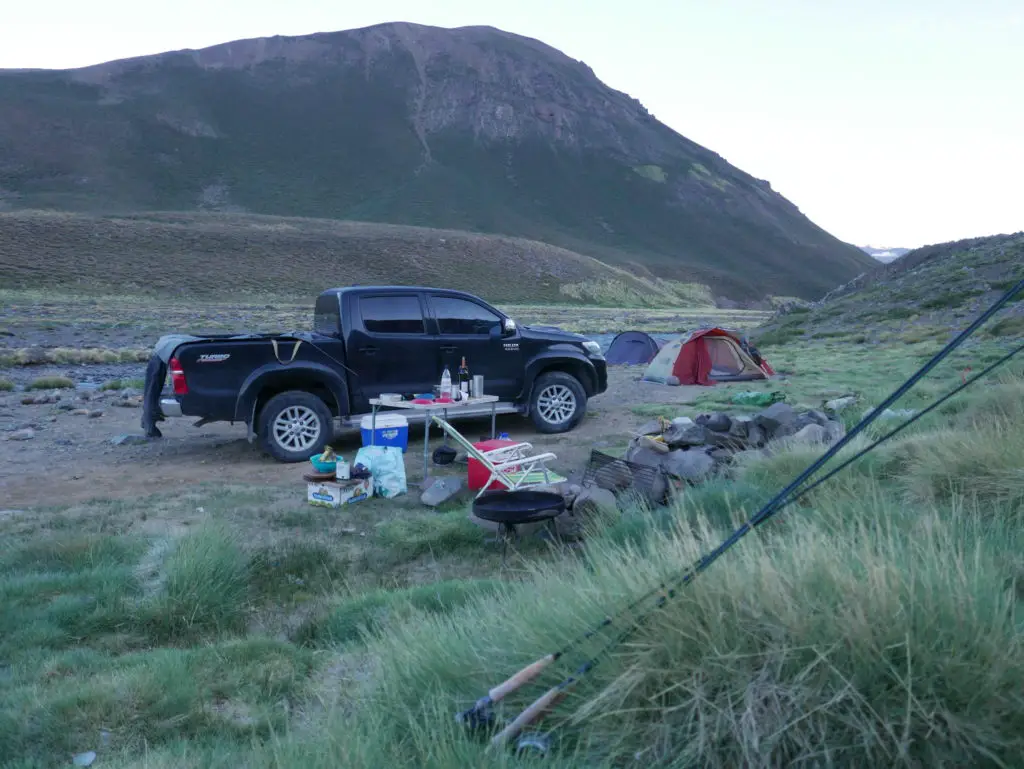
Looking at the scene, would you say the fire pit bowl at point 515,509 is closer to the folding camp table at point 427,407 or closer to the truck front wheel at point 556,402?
the folding camp table at point 427,407

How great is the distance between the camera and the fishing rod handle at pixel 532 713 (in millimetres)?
2645

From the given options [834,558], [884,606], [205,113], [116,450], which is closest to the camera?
[884,606]

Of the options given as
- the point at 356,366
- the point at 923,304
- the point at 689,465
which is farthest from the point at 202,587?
the point at 923,304

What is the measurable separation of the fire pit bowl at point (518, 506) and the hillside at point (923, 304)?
19.4 metres

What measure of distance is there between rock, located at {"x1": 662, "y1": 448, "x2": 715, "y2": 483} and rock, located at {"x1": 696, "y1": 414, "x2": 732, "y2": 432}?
49.9 inches

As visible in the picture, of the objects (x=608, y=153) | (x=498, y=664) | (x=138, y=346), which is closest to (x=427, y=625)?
(x=498, y=664)

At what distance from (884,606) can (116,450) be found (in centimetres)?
961

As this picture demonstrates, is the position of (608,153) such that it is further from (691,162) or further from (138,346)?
(138,346)

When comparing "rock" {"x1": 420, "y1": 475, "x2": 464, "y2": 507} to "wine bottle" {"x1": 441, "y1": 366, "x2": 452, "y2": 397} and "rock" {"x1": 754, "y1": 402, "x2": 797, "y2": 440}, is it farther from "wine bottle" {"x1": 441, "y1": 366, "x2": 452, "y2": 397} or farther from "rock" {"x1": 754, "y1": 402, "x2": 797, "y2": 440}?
"rock" {"x1": 754, "y1": 402, "x2": 797, "y2": 440}

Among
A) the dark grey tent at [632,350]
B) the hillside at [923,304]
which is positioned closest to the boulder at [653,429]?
the dark grey tent at [632,350]

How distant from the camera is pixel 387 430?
336 inches

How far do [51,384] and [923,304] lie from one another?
27634mm

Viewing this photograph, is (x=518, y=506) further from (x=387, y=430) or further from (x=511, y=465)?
(x=387, y=430)

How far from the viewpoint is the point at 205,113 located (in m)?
146
